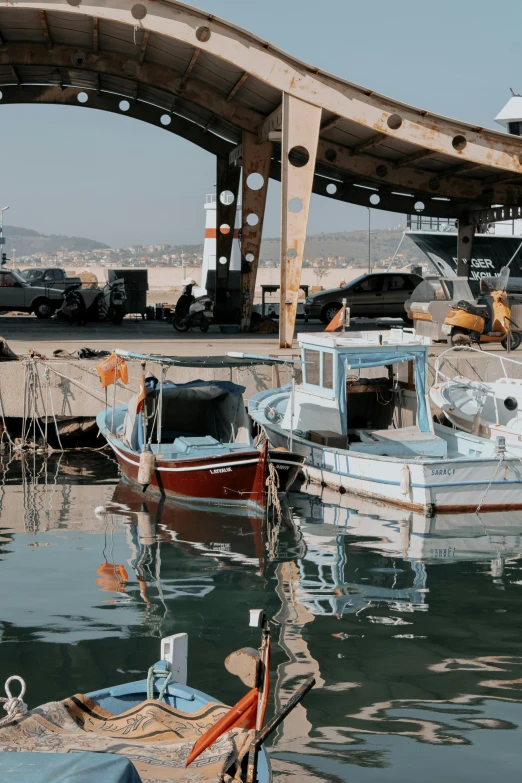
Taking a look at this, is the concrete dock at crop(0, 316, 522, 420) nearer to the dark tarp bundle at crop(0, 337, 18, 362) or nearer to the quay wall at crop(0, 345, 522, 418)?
the quay wall at crop(0, 345, 522, 418)

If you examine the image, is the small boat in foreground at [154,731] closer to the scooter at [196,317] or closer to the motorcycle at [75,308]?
the scooter at [196,317]

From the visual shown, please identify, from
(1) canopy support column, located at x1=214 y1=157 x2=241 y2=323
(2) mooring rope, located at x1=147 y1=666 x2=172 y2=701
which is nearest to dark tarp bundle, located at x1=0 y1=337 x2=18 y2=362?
(1) canopy support column, located at x1=214 y1=157 x2=241 y2=323

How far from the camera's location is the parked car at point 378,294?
113 feet

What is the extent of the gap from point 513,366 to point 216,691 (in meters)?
15.0

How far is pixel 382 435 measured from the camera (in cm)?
1719

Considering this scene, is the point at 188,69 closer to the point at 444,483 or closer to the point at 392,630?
the point at 444,483

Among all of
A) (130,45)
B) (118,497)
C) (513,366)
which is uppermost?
(130,45)

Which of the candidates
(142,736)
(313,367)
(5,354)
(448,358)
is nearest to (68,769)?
(142,736)

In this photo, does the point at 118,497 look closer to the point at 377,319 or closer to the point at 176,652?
the point at 176,652

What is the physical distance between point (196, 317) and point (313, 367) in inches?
479

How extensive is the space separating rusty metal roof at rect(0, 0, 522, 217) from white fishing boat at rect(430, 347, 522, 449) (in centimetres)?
684

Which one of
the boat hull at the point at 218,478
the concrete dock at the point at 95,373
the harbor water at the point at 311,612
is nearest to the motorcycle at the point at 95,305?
the concrete dock at the point at 95,373

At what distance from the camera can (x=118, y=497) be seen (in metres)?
16.1

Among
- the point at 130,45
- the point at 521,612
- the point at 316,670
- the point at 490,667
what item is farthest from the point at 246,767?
the point at 130,45
